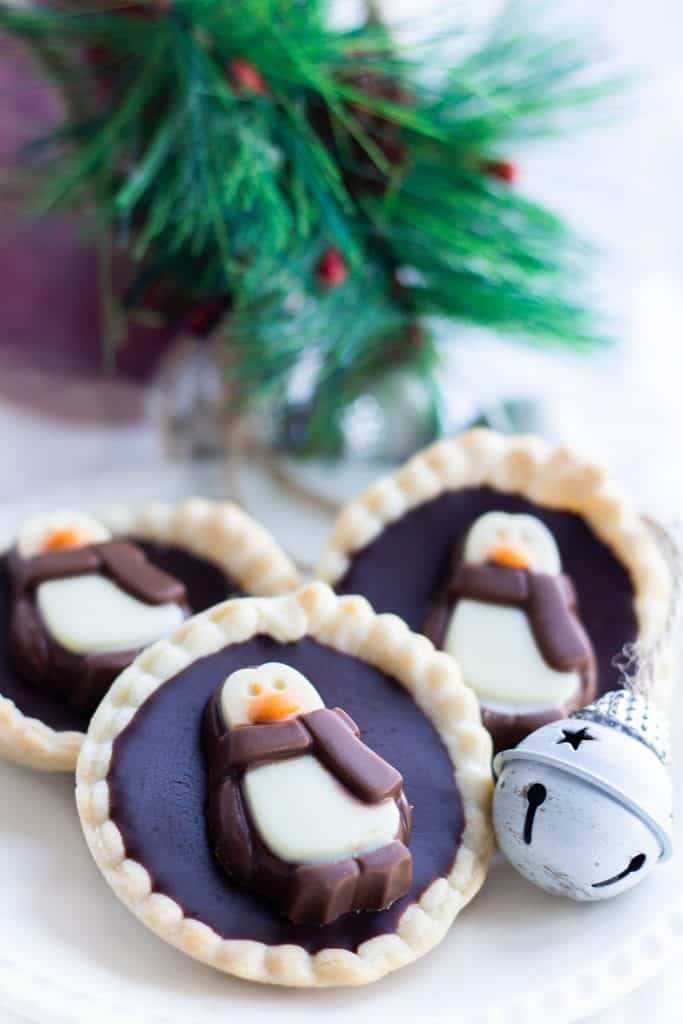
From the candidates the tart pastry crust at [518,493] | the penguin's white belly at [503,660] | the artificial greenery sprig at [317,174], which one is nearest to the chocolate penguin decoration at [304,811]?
the penguin's white belly at [503,660]

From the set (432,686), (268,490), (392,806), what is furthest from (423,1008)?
(268,490)

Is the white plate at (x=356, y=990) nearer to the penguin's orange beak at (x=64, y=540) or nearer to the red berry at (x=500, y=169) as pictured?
the penguin's orange beak at (x=64, y=540)

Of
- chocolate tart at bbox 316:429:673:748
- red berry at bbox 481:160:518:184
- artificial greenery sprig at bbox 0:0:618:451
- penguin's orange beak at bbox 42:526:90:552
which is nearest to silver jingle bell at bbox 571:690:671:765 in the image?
chocolate tart at bbox 316:429:673:748

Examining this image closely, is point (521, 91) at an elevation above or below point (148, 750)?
above

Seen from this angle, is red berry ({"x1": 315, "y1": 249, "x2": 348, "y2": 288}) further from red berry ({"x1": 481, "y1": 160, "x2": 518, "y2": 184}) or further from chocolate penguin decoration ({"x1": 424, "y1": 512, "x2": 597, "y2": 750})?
chocolate penguin decoration ({"x1": 424, "y1": 512, "x2": 597, "y2": 750})

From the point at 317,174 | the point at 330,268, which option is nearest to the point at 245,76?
the point at 317,174

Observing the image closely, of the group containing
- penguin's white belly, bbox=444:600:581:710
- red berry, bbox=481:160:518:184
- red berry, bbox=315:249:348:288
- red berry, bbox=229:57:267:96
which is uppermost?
red berry, bbox=229:57:267:96

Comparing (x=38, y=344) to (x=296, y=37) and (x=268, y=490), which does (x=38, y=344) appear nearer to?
(x=268, y=490)
